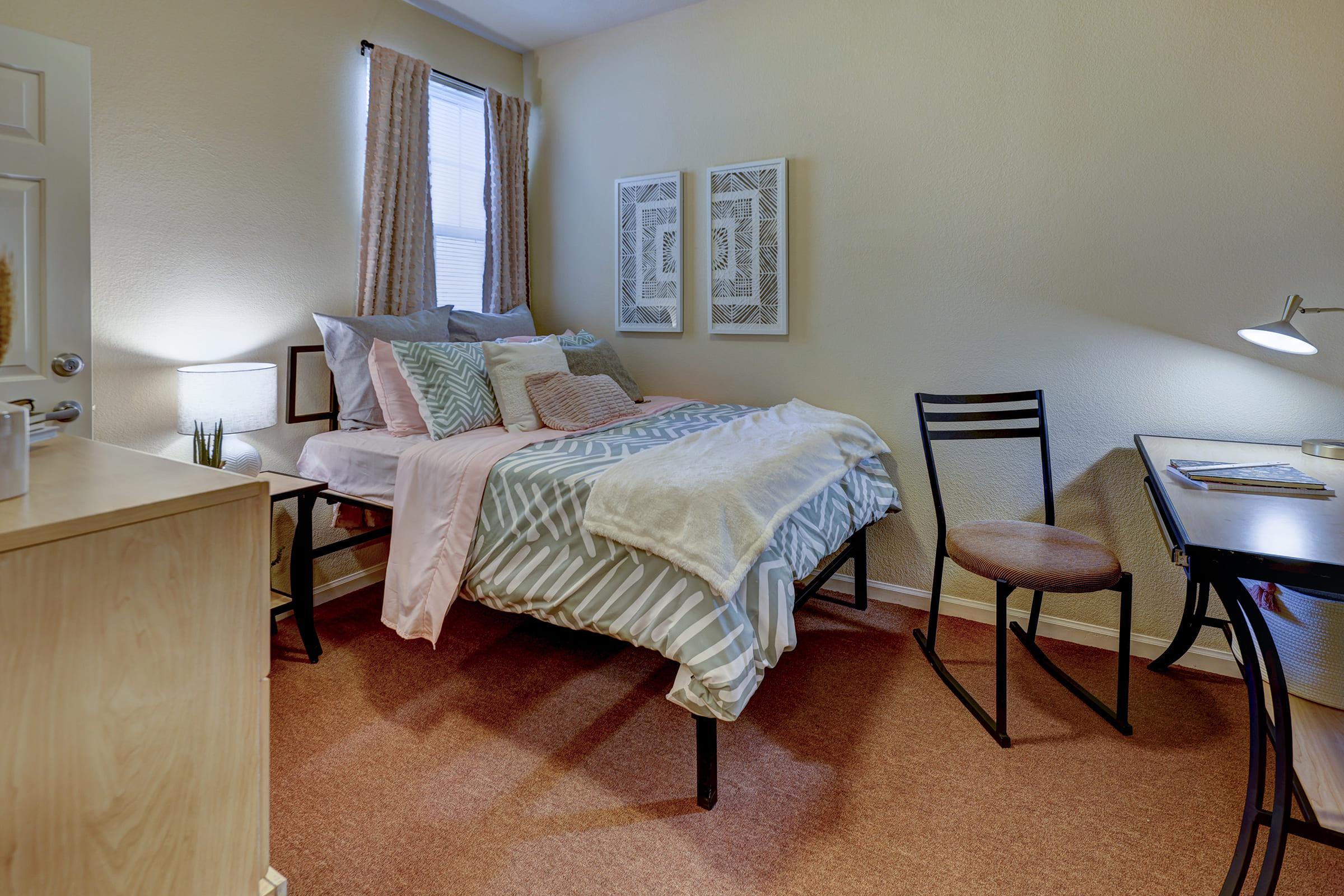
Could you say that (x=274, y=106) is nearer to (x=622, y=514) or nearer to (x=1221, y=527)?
(x=622, y=514)

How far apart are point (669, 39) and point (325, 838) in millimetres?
3333

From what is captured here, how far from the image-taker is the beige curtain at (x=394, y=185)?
114 inches

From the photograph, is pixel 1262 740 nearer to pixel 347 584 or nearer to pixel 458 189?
pixel 347 584

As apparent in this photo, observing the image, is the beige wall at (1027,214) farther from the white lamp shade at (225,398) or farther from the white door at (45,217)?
the white door at (45,217)

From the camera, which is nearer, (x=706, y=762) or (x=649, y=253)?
(x=706, y=762)

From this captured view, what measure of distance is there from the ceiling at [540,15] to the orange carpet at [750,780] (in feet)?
9.07

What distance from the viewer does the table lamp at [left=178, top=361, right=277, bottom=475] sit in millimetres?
2275

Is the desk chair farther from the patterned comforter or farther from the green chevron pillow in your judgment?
the green chevron pillow

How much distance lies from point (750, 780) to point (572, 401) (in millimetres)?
1430

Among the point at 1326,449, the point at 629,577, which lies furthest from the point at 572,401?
the point at 1326,449

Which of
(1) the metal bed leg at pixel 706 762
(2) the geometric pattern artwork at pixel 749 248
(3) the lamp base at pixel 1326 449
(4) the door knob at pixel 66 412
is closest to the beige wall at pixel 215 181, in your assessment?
(4) the door knob at pixel 66 412

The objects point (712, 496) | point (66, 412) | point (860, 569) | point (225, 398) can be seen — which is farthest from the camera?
point (860, 569)

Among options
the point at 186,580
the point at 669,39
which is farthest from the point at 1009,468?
the point at 186,580

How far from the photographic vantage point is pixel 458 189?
3.41m
